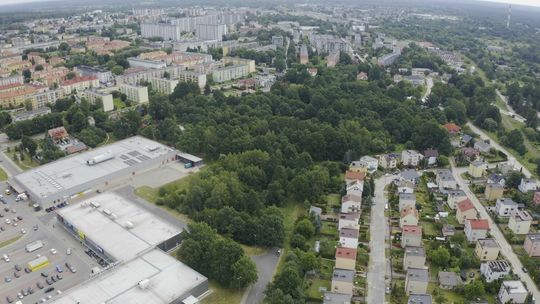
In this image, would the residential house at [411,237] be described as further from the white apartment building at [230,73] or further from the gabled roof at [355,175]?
the white apartment building at [230,73]

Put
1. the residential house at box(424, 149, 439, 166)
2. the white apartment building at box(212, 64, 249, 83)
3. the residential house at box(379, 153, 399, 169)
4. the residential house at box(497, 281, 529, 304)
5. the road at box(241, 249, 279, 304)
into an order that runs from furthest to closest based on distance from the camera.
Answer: the white apartment building at box(212, 64, 249, 83) < the residential house at box(424, 149, 439, 166) < the residential house at box(379, 153, 399, 169) < the road at box(241, 249, 279, 304) < the residential house at box(497, 281, 529, 304)

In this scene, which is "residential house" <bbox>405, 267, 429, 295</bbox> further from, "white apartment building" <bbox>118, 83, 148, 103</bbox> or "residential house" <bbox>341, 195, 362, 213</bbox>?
"white apartment building" <bbox>118, 83, 148, 103</bbox>

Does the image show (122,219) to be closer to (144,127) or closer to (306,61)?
(144,127)

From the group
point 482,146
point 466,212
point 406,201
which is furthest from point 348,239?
point 482,146

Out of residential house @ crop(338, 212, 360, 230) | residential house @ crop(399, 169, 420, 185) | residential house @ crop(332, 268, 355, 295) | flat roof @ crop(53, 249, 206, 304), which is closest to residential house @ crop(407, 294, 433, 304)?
residential house @ crop(332, 268, 355, 295)

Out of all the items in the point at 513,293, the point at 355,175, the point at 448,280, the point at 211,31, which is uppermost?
the point at 211,31

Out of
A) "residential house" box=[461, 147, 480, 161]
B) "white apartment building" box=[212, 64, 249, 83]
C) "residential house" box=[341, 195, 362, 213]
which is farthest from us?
"white apartment building" box=[212, 64, 249, 83]

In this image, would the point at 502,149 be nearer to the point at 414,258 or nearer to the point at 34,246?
the point at 414,258
